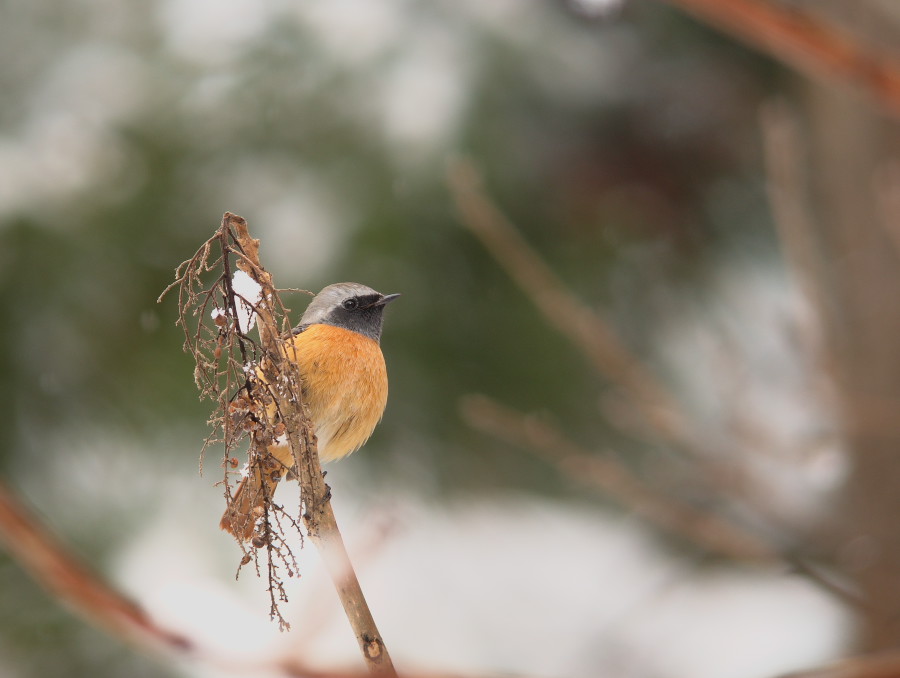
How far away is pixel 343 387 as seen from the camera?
219 cm

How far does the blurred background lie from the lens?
4500 millimetres

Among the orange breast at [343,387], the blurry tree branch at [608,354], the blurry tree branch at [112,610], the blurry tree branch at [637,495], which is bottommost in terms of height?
the blurry tree branch at [112,610]

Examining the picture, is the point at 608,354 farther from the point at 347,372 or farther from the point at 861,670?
the point at 861,670

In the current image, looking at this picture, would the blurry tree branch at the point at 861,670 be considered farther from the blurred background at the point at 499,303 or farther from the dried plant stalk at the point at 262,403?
the blurred background at the point at 499,303

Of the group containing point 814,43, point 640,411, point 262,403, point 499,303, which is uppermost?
point 499,303

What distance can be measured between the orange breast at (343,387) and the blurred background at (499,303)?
5.10ft

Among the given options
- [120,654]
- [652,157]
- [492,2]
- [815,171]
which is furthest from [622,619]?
[815,171]

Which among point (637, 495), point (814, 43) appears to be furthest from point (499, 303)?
point (814, 43)

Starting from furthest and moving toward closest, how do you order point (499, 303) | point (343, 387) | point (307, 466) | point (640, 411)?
point (499, 303), point (640, 411), point (343, 387), point (307, 466)

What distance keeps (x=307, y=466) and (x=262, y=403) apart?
0.34ft

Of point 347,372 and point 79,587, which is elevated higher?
point 347,372

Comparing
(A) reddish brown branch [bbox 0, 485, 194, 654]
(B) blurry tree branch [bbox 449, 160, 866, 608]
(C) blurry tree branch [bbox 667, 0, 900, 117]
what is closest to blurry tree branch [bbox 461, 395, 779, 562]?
(B) blurry tree branch [bbox 449, 160, 866, 608]

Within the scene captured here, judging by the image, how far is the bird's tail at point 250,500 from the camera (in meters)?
1.14

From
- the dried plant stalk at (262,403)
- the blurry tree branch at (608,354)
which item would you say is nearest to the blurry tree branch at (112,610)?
the dried plant stalk at (262,403)
